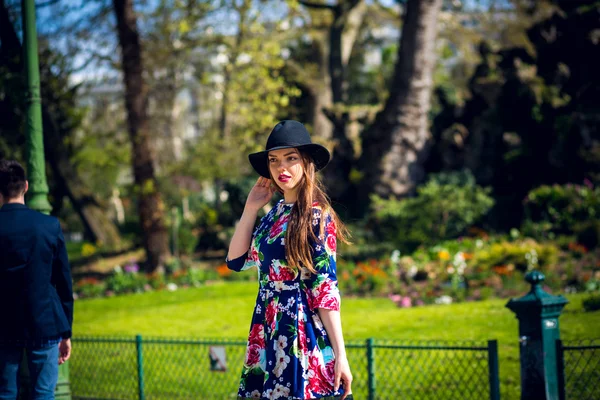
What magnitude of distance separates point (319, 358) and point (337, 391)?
17 centimetres

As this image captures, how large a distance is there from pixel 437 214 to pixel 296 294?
1156cm

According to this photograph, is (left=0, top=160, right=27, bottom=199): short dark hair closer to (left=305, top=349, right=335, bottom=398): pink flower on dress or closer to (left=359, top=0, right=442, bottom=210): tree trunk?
(left=305, top=349, right=335, bottom=398): pink flower on dress

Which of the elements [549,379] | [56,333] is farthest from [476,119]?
[56,333]

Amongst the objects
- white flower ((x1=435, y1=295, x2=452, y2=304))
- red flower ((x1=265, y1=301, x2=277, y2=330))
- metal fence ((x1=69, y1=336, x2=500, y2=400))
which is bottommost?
metal fence ((x1=69, y1=336, x2=500, y2=400))

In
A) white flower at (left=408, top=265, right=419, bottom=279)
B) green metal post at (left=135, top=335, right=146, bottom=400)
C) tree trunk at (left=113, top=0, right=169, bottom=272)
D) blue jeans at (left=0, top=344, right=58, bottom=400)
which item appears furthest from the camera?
tree trunk at (left=113, top=0, right=169, bottom=272)

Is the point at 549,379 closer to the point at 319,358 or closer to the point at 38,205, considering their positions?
the point at 319,358

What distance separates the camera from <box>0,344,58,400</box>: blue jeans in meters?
4.23

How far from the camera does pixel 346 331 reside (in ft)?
30.5

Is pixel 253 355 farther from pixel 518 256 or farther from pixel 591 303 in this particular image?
pixel 518 256

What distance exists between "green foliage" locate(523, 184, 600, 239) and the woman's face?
33.4ft

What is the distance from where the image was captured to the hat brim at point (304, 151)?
346 centimetres

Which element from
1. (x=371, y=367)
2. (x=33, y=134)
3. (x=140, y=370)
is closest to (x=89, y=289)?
(x=140, y=370)

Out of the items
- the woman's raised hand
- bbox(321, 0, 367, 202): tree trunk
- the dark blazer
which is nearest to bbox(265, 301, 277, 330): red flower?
the woman's raised hand

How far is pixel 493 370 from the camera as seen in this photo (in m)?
5.23
